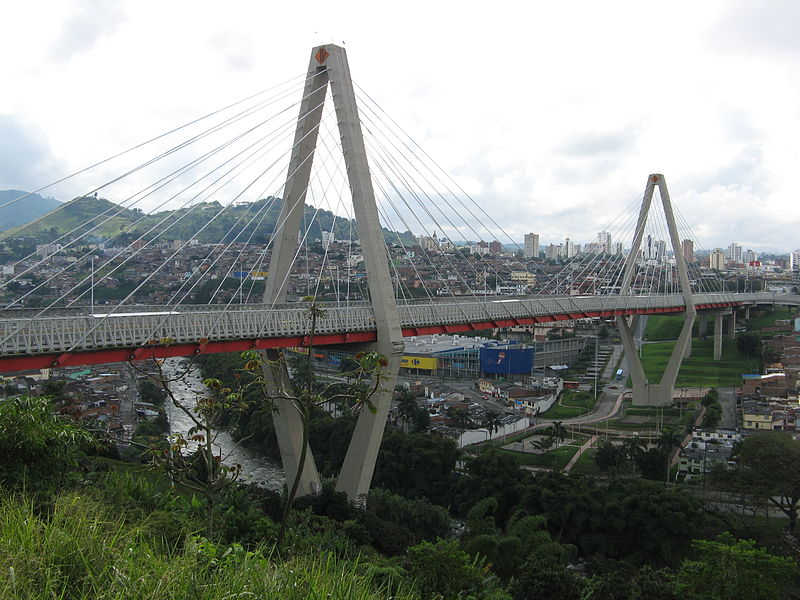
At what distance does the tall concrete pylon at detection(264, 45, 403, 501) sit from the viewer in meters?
15.5

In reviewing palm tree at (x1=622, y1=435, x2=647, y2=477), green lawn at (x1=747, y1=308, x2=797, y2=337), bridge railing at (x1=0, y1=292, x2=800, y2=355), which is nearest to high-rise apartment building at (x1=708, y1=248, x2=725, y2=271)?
green lawn at (x1=747, y1=308, x2=797, y2=337)

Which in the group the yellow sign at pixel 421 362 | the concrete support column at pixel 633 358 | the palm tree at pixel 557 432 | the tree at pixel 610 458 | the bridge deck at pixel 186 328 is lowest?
the tree at pixel 610 458

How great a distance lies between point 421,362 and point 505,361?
214 inches

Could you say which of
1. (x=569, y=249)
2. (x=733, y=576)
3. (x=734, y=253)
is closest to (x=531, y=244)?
(x=569, y=249)

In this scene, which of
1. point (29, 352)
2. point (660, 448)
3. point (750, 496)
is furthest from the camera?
point (660, 448)

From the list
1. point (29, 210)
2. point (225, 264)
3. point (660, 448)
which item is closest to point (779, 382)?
point (660, 448)

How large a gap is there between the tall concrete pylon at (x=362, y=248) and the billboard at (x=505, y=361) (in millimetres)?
29379

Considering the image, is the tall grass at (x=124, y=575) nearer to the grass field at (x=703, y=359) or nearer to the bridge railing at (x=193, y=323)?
the bridge railing at (x=193, y=323)

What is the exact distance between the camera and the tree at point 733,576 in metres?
12.5

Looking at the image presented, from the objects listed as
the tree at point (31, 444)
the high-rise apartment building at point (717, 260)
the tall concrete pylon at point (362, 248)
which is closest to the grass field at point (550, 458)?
the tall concrete pylon at point (362, 248)

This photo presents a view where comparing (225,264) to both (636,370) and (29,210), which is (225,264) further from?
(29,210)

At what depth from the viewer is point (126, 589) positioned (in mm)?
3844

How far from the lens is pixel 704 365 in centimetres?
4666

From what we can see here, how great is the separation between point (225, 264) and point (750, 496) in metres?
54.1
